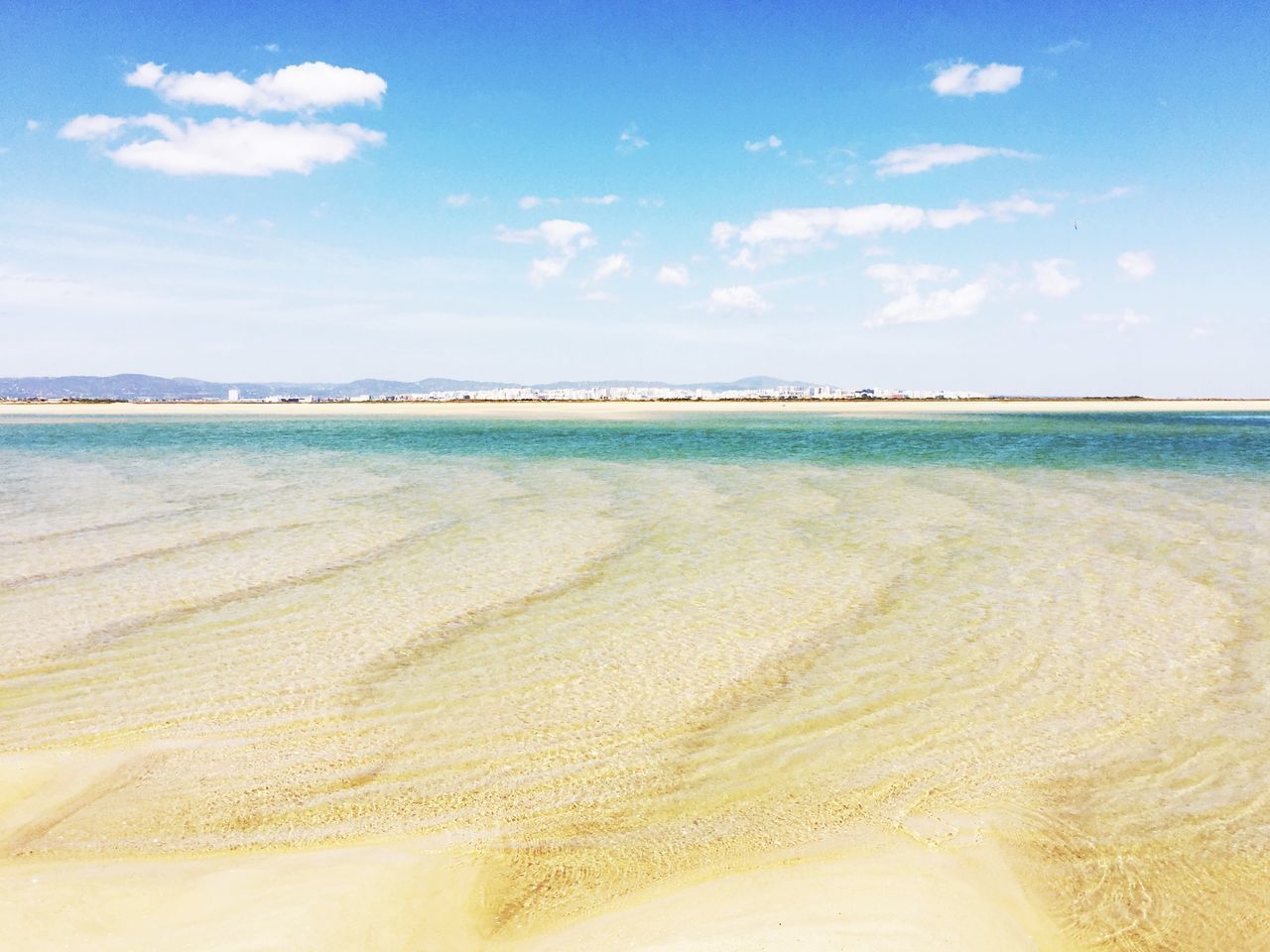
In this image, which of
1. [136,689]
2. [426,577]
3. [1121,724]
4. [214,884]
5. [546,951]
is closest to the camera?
[546,951]

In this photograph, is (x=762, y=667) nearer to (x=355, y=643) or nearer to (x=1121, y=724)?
(x=1121, y=724)

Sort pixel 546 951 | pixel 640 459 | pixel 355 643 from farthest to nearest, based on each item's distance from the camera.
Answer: pixel 640 459, pixel 355 643, pixel 546 951

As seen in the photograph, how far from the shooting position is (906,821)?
448 cm

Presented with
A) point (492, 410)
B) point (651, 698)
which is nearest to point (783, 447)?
point (651, 698)

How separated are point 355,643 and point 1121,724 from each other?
6360 millimetres

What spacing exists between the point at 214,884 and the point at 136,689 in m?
3.12

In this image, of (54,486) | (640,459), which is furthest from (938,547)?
(54,486)

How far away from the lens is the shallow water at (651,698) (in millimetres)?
4207

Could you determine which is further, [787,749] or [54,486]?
[54,486]

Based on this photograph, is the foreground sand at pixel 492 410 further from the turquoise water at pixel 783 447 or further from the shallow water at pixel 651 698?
the shallow water at pixel 651 698

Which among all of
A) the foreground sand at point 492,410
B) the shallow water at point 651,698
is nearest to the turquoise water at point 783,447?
the shallow water at point 651,698

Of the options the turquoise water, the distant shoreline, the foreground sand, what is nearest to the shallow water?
the turquoise water

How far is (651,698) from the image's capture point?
6234 millimetres

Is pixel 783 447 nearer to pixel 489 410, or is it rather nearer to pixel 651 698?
pixel 651 698
